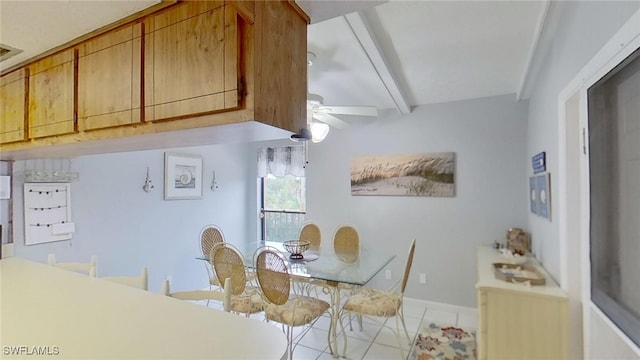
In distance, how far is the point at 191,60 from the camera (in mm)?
1074

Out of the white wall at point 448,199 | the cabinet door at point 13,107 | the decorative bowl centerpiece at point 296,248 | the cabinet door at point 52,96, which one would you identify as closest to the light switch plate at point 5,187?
the cabinet door at point 13,107

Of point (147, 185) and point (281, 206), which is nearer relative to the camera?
point (147, 185)

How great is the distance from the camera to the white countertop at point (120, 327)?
96 cm

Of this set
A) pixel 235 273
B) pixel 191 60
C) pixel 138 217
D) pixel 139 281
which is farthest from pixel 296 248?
pixel 191 60

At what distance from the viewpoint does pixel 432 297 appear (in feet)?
11.6

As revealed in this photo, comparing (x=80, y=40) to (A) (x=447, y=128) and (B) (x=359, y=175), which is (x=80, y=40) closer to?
(B) (x=359, y=175)

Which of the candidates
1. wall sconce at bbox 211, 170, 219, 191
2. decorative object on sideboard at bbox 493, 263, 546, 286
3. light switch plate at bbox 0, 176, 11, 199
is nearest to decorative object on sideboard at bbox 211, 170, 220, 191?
wall sconce at bbox 211, 170, 219, 191

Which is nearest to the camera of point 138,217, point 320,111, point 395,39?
point 395,39

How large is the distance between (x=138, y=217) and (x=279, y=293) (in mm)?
1927

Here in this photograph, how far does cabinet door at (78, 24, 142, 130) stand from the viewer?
122 cm

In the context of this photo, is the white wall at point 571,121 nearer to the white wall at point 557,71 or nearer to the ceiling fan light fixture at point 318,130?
the white wall at point 557,71

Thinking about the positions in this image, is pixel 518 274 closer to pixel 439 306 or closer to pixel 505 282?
pixel 505 282

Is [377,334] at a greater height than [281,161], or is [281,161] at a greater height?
[281,161]

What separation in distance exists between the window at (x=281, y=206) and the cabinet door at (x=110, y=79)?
3.19m
